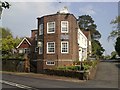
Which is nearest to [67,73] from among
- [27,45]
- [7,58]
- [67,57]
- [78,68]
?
[78,68]

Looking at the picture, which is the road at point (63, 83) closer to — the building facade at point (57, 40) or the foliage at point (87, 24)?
the building facade at point (57, 40)

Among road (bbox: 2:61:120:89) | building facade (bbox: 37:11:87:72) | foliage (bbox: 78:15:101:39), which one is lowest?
road (bbox: 2:61:120:89)

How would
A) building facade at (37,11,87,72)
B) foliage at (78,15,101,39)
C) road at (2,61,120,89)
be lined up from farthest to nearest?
foliage at (78,15,101,39) < building facade at (37,11,87,72) < road at (2,61,120,89)

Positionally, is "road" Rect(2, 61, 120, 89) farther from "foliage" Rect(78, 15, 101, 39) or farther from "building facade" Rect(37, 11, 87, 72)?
"foliage" Rect(78, 15, 101, 39)

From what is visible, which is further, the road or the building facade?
the building facade

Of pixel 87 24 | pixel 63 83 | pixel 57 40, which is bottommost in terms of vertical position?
pixel 63 83

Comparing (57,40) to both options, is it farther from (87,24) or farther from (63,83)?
(87,24)

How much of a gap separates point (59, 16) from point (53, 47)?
449cm

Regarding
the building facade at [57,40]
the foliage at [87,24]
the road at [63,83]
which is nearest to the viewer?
the road at [63,83]

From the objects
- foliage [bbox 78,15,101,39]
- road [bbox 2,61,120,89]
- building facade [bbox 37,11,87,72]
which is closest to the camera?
road [bbox 2,61,120,89]

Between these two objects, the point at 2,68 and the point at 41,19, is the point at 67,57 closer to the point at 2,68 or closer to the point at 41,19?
the point at 41,19

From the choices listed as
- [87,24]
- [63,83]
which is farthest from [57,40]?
[87,24]

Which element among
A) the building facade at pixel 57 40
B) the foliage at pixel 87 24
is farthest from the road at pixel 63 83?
the foliage at pixel 87 24

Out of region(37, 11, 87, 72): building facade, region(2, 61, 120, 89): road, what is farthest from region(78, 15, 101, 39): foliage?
region(2, 61, 120, 89): road
